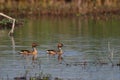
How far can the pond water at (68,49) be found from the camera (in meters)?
17.3

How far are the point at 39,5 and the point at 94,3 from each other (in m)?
3.56

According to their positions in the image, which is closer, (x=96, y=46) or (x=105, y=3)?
(x=96, y=46)

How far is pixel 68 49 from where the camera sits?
22484mm

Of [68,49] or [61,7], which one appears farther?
[61,7]

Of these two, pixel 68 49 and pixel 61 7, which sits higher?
pixel 61 7

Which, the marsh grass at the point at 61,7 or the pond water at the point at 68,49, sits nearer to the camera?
the pond water at the point at 68,49

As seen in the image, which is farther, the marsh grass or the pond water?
the marsh grass

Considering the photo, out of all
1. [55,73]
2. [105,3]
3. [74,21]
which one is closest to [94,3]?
[105,3]

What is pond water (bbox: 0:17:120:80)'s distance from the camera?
682 inches

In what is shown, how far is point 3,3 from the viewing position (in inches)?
1652

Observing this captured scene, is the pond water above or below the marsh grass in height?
below

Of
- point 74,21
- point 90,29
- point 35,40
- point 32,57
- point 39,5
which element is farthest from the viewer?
point 39,5

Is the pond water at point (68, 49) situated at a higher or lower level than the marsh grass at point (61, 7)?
lower

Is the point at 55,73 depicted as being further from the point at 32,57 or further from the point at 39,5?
the point at 39,5
